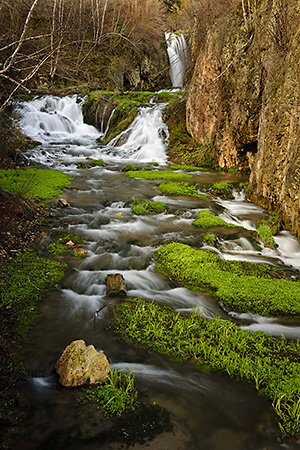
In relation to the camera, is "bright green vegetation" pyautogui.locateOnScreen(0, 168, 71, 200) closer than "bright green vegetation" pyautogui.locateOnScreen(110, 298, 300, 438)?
No

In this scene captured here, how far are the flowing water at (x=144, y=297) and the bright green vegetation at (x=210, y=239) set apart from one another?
0.64 ft

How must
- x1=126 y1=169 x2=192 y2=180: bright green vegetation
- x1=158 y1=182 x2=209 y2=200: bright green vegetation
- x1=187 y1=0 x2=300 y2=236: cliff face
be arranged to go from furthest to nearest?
x1=126 y1=169 x2=192 y2=180: bright green vegetation → x1=158 y1=182 x2=209 y2=200: bright green vegetation → x1=187 y1=0 x2=300 y2=236: cliff face

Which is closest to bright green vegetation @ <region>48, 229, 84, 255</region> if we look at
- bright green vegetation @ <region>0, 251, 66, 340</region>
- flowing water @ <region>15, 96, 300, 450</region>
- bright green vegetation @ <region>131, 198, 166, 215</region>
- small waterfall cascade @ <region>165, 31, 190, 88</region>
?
flowing water @ <region>15, 96, 300, 450</region>

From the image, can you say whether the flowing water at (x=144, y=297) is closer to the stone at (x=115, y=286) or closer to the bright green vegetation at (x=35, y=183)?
the stone at (x=115, y=286)

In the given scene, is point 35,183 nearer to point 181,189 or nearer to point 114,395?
point 181,189

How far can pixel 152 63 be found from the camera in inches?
1298

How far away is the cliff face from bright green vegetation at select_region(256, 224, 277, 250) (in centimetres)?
80

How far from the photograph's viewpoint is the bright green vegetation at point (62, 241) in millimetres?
5941

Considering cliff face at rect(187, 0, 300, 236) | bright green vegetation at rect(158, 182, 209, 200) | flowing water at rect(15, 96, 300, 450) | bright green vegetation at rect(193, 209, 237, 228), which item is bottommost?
flowing water at rect(15, 96, 300, 450)

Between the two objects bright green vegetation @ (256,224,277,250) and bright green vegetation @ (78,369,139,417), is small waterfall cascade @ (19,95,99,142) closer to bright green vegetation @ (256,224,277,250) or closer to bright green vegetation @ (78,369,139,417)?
bright green vegetation @ (256,224,277,250)

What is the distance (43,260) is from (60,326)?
1.88 metres

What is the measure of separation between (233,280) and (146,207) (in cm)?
465

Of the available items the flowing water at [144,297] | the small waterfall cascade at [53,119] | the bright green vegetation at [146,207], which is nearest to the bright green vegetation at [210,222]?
the flowing water at [144,297]

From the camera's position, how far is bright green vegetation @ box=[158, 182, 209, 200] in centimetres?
1062
